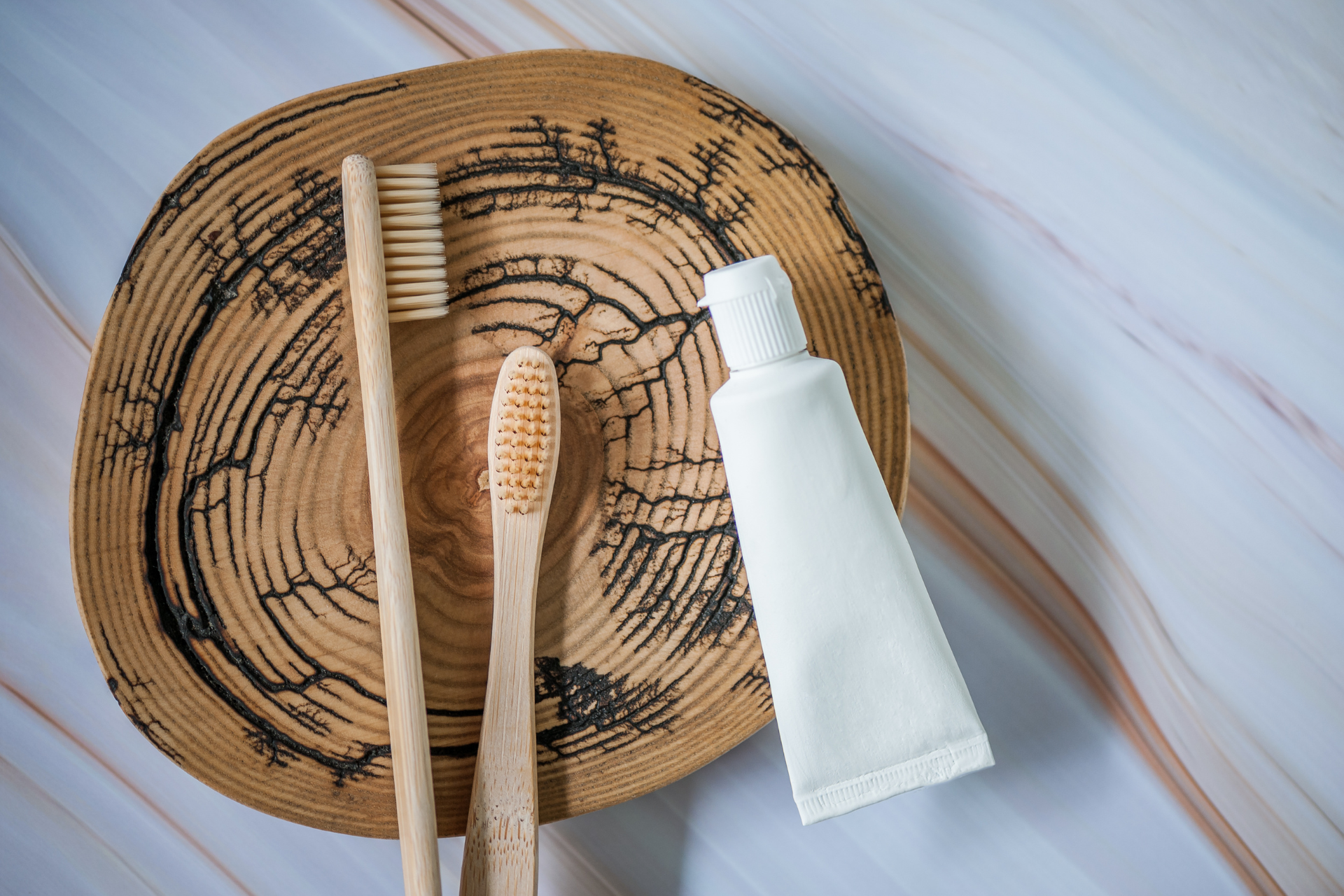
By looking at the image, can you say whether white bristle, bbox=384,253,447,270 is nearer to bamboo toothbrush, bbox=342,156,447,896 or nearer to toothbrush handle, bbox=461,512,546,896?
bamboo toothbrush, bbox=342,156,447,896

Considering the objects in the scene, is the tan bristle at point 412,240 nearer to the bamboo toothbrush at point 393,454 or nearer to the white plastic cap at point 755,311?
the bamboo toothbrush at point 393,454

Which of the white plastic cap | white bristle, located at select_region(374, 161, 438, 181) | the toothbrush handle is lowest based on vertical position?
the toothbrush handle

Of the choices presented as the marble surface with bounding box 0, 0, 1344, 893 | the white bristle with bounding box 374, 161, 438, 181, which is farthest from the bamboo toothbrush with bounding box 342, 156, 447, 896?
the marble surface with bounding box 0, 0, 1344, 893

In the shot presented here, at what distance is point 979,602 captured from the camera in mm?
417

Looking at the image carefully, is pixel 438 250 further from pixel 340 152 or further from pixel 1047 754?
pixel 1047 754

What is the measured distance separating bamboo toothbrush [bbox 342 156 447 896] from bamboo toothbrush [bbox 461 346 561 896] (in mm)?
25

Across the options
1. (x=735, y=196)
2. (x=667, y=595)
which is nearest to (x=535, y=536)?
(x=667, y=595)

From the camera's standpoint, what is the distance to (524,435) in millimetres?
347

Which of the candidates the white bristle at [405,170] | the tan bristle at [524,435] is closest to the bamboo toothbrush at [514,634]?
the tan bristle at [524,435]

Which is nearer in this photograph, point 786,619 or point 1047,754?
point 786,619

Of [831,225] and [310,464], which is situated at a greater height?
[831,225]

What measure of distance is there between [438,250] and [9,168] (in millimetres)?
272

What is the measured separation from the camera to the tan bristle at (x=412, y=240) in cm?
35

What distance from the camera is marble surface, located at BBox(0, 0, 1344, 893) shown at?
410mm
